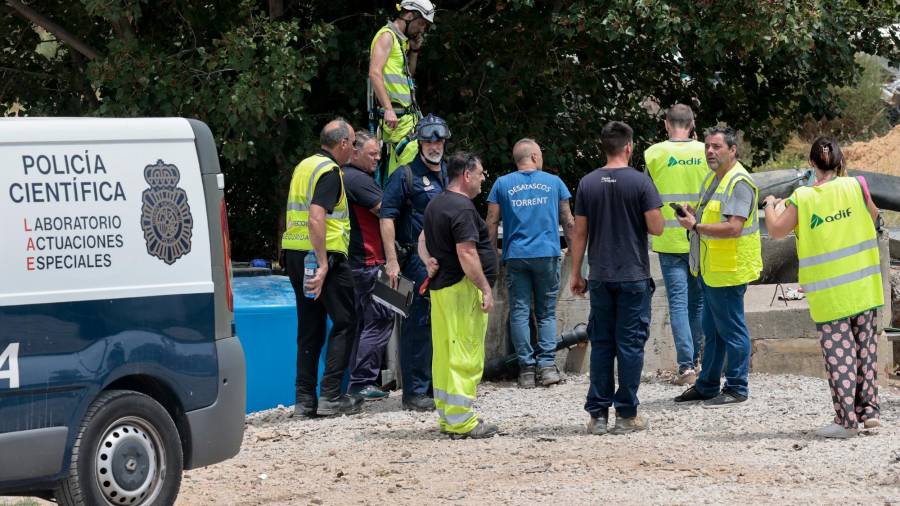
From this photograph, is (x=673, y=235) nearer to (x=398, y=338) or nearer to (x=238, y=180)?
(x=398, y=338)

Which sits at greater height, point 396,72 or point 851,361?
point 396,72

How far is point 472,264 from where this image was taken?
29.0 ft

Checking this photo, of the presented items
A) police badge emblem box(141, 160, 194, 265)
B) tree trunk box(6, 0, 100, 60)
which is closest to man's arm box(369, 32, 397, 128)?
police badge emblem box(141, 160, 194, 265)

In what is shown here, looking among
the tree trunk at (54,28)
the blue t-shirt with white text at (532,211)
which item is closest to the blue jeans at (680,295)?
the blue t-shirt with white text at (532,211)

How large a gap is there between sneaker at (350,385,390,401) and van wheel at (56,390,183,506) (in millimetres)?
3694

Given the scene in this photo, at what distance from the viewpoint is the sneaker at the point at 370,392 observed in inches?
419

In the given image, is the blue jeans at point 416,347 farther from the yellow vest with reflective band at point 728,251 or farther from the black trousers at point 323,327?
the yellow vest with reflective band at point 728,251

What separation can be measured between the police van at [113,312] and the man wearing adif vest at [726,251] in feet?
11.8

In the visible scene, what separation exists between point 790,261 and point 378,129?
4.60 m

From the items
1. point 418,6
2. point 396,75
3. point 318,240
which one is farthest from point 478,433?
point 418,6

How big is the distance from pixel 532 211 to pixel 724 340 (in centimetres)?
195

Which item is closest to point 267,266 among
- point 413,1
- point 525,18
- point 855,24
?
point 413,1

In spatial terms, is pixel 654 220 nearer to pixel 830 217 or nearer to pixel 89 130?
pixel 830 217

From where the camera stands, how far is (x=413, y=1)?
35.5ft
